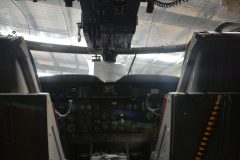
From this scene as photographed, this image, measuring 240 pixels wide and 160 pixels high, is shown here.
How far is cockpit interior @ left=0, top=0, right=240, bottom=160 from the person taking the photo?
4.74 feet

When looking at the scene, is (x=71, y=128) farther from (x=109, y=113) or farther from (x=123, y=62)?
(x=123, y=62)

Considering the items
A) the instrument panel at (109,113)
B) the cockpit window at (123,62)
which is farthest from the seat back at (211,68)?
the cockpit window at (123,62)

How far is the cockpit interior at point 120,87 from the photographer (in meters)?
1.44

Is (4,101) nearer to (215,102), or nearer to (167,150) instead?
(167,150)

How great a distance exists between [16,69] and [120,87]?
1.27 metres

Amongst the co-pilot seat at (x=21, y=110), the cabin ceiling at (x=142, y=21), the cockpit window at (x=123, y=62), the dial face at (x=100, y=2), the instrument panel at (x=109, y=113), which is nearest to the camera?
the co-pilot seat at (x=21, y=110)

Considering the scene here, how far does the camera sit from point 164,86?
2.58 m

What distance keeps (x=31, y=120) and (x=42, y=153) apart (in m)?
0.19

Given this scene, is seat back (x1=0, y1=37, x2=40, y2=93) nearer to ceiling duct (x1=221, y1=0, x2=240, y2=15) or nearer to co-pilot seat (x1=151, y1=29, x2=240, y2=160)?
co-pilot seat (x1=151, y1=29, x2=240, y2=160)

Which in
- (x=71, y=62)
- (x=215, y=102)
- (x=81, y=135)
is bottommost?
(x=71, y=62)

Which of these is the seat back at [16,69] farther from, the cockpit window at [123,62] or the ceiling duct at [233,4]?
the cockpit window at [123,62]

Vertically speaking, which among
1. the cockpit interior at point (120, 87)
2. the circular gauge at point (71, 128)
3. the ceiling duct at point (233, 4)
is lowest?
the circular gauge at point (71, 128)

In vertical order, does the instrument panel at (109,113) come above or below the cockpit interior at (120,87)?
below

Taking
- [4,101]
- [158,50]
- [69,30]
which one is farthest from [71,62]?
[4,101]
